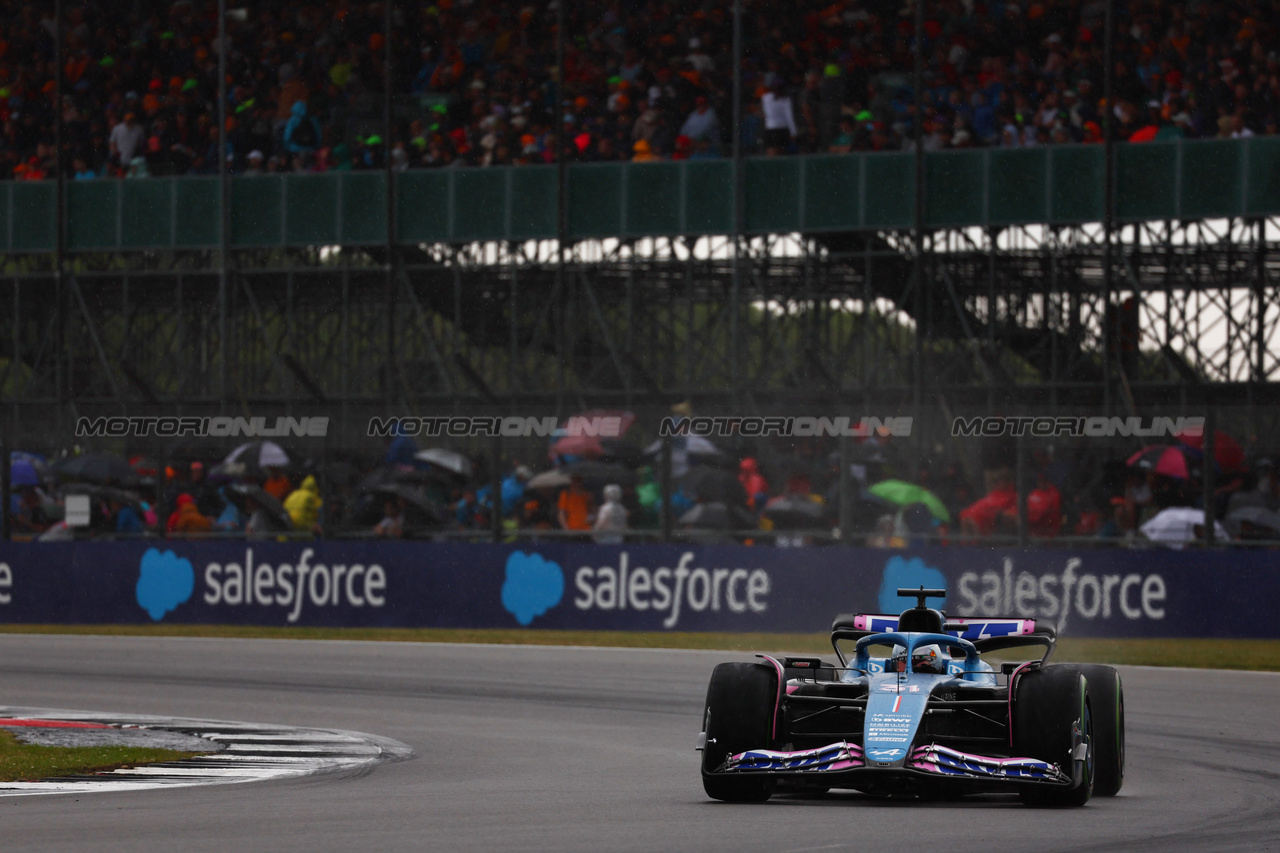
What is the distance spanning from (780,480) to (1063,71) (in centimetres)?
777

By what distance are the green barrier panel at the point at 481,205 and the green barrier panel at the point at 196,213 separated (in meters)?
3.81

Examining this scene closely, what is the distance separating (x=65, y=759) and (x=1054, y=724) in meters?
5.37

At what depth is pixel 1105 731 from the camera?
348 inches

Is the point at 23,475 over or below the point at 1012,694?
over

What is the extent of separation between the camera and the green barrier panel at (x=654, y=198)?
92.4 feet

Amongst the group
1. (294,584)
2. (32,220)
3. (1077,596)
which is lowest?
(294,584)

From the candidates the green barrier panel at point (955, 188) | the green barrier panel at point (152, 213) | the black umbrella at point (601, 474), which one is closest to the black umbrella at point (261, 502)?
the black umbrella at point (601, 474)

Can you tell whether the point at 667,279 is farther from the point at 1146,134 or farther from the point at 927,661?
the point at 927,661

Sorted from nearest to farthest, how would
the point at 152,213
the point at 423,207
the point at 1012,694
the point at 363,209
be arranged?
the point at 1012,694
the point at 423,207
the point at 363,209
the point at 152,213

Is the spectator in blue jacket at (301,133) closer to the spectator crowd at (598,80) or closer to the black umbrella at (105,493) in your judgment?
the spectator crowd at (598,80)

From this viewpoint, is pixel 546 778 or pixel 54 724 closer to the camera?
pixel 546 778

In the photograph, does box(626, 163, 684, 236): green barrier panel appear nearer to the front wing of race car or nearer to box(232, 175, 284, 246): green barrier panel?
box(232, 175, 284, 246): green barrier panel

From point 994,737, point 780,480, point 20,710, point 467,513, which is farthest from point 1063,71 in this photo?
point 994,737

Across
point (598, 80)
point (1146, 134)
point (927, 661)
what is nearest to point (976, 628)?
point (927, 661)
